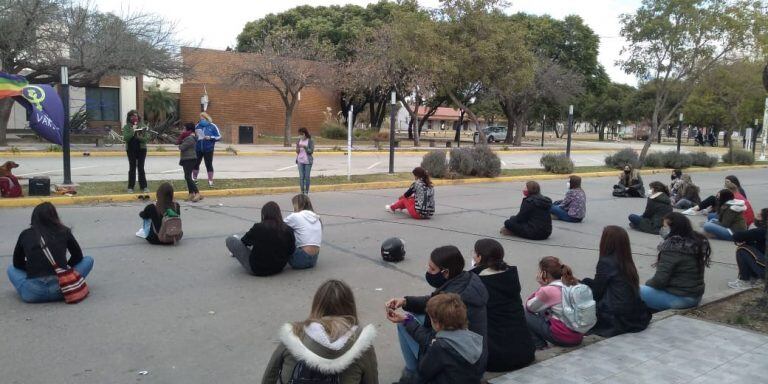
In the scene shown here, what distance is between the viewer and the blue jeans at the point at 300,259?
732 centimetres

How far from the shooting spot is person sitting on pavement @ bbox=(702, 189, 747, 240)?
988 cm

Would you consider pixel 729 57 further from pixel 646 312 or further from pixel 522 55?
pixel 646 312

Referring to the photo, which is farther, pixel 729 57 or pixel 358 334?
pixel 729 57

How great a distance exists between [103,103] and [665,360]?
39.2 m

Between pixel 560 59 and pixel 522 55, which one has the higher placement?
pixel 560 59

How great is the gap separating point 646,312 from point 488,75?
61.7ft

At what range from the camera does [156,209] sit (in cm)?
825

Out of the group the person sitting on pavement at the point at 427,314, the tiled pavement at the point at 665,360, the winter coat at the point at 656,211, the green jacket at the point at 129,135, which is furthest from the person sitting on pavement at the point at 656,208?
the green jacket at the point at 129,135

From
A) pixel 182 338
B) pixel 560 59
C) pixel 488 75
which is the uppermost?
pixel 560 59

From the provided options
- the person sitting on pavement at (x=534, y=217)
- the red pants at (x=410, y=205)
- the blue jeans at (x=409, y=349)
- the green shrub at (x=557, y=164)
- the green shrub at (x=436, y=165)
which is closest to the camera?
the blue jeans at (x=409, y=349)

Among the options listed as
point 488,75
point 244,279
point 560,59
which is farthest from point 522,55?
point 560,59

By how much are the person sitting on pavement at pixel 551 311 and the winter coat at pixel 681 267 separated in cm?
138

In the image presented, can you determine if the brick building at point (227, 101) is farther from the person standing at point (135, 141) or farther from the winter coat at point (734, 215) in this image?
the winter coat at point (734, 215)

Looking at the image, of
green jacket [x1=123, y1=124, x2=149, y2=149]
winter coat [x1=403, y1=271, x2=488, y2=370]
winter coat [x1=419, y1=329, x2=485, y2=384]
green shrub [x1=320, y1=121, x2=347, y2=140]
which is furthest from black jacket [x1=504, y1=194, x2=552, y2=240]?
green shrub [x1=320, y1=121, x2=347, y2=140]
